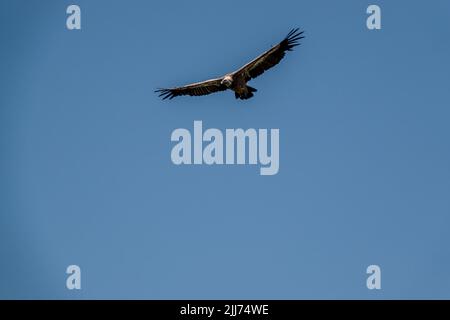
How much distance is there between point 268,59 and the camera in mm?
23750

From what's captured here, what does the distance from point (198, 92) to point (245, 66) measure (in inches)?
74.5

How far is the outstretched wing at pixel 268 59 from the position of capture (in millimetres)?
23281

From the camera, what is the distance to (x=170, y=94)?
2508cm

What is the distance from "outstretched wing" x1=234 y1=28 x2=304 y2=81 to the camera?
2328 cm
